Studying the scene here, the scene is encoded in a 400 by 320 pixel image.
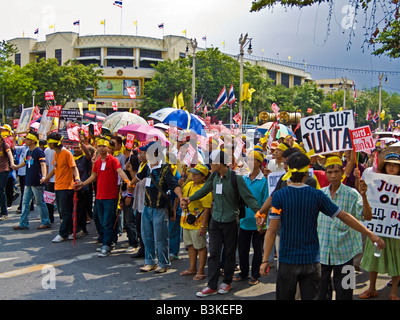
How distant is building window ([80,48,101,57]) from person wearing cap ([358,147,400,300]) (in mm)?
68842

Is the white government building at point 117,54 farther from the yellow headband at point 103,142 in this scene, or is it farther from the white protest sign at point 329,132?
the white protest sign at point 329,132

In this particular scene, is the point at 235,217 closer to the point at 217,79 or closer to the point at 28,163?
the point at 28,163

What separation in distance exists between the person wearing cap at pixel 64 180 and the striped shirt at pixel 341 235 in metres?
5.20

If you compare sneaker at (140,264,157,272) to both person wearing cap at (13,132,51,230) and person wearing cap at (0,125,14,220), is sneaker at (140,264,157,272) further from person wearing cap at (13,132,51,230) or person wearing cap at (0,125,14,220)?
person wearing cap at (0,125,14,220)

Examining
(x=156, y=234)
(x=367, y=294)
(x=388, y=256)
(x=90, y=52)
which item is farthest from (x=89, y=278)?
(x=90, y=52)

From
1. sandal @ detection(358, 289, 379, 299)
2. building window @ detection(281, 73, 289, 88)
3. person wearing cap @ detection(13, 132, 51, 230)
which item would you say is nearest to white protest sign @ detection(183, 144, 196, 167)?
sandal @ detection(358, 289, 379, 299)

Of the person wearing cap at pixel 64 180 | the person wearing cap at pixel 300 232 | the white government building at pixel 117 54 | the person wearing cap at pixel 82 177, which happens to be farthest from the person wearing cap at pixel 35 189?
the white government building at pixel 117 54

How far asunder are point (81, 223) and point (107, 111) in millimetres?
62255

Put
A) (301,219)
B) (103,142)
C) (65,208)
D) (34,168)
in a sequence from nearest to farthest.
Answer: (301,219) → (103,142) → (65,208) → (34,168)

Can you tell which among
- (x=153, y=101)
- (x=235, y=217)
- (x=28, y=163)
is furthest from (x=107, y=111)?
(x=235, y=217)

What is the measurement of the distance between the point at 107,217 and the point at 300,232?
449 cm

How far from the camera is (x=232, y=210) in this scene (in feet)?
18.6

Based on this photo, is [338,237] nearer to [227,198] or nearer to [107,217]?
[227,198]
